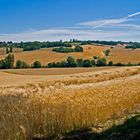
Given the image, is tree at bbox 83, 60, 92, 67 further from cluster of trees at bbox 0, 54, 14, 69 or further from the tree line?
cluster of trees at bbox 0, 54, 14, 69

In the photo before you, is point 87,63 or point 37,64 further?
point 87,63

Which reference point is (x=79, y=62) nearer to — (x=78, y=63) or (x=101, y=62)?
(x=78, y=63)

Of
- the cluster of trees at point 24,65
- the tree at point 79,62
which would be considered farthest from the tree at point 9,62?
the tree at point 79,62

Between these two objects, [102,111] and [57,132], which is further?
[102,111]

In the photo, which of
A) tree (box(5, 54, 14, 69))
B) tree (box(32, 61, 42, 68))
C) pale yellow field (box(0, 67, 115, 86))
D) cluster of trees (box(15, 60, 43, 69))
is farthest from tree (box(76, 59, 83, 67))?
pale yellow field (box(0, 67, 115, 86))

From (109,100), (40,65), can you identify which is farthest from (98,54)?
(109,100)

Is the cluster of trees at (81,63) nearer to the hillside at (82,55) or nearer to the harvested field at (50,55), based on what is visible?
the hillside at (82,55)

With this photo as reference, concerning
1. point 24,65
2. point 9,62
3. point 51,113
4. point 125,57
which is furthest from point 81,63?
point 51,113

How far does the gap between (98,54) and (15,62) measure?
88.3 ft

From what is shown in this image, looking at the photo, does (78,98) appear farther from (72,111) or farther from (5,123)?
(5,123)

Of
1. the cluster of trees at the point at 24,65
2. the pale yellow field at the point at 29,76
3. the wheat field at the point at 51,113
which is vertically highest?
the wheat field at the point at 51,113

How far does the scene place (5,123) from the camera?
12.5 meters

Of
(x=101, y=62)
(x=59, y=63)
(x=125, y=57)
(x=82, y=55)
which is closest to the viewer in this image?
(x=59, y=63)

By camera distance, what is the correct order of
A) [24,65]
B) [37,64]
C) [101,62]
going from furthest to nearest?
[101,62] → [37,64] → [24,65]
